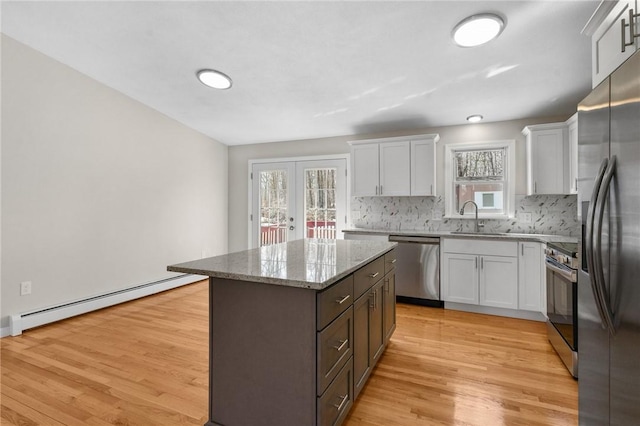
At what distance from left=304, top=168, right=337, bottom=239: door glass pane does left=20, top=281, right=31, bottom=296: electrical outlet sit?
3396 mm

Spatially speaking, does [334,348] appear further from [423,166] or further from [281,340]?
[423,166]

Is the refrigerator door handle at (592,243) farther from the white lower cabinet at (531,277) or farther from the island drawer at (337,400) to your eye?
the white lower cabinet at (531,277)

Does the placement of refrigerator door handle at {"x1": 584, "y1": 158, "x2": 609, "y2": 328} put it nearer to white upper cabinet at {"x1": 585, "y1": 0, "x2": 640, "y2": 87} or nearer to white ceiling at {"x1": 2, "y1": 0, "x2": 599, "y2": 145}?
white upper cabinet at {"x1": 585, "y1": 0, "x2": 640, "y2": 87}

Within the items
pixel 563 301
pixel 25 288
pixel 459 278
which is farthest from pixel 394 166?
pixel 25 288

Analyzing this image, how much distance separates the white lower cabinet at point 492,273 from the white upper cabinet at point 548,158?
0.72 meters

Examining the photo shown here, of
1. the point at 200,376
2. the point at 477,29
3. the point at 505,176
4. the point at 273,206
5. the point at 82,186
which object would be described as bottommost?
the point at 200,376

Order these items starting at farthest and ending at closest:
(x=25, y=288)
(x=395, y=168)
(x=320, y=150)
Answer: (x=320, y=150) → (x=395, y=168) → (x=25, y=288)

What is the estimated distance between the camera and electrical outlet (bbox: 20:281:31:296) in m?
3.13

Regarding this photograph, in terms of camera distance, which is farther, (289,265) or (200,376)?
(200,376)

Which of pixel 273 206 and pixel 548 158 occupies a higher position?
pixel 548 158

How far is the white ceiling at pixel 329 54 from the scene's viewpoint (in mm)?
2404

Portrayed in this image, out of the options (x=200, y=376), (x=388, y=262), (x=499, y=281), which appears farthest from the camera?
(x=499, y=281)

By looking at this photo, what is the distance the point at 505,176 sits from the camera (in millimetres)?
4070

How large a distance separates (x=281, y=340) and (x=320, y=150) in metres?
3.97
